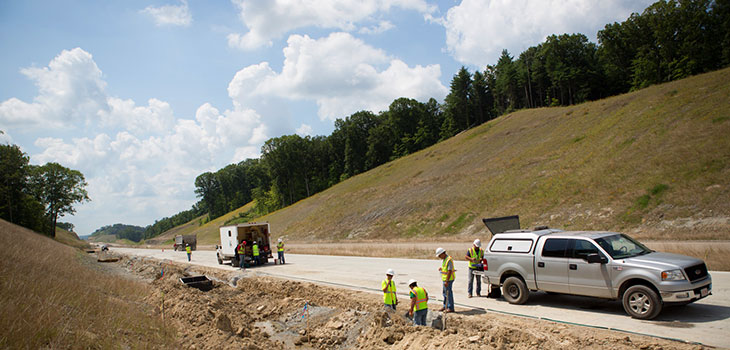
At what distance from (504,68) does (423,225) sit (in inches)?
3131

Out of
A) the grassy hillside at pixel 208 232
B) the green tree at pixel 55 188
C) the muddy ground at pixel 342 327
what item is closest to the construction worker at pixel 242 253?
the muddy ground at pixel 342 327

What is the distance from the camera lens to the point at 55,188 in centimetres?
8525

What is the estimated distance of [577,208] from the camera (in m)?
29.7

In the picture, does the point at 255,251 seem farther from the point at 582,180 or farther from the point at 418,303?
the point at 582,180

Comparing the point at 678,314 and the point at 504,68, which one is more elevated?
the point at 504,68

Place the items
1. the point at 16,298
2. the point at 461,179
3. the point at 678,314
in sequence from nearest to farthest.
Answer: the point at 16,298 < the point at 678,314 < the point at 461,179

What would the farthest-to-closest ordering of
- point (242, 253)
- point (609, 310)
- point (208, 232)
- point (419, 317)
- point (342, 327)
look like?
point (208, 232) → point (242, 253) → point (342, 327) → point (609, 310) → point (419, 317)

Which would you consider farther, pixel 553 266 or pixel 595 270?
pixel 553 266

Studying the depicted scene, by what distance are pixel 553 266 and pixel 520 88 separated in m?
104

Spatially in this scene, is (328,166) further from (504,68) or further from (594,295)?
(594,295)

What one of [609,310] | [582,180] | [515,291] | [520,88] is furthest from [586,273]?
[520,88]

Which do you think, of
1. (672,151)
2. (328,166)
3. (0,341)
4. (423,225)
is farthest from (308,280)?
(328,166)

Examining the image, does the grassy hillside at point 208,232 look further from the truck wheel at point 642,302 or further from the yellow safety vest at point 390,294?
the truck wheel at point 642,302

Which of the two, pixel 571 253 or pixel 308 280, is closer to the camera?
pixel 571 253
